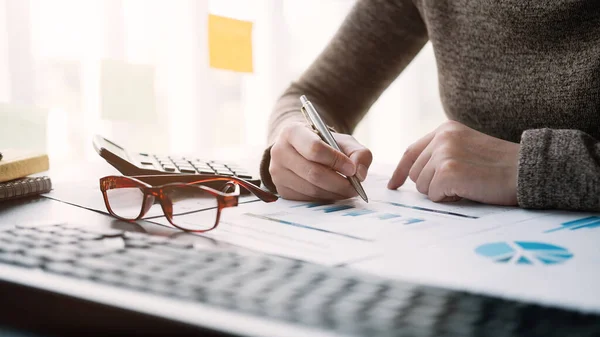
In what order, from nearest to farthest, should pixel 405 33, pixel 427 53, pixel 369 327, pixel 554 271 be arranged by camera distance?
1. pixel 369 327
2. pixel 554 271
3. pixel 405 33
4. pixel 427 53

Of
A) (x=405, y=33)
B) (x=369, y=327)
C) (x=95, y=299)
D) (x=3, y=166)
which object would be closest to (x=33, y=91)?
(x=3, y=166)

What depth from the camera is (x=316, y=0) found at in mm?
2125

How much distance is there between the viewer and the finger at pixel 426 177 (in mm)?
679

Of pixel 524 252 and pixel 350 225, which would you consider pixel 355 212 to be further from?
pixel 524 252

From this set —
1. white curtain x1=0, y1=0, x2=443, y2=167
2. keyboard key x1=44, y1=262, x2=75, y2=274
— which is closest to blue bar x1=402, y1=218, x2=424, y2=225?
keyboard key x1=44, y1=262, x2=75, y2=274

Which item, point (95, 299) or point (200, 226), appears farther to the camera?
point (200, 226)

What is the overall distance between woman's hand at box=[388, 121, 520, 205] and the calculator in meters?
0.23

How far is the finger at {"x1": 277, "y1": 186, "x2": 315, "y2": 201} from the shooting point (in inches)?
27.5

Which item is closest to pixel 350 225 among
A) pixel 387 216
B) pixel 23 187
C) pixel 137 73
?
pixel 387 216

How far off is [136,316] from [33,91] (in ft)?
3.70

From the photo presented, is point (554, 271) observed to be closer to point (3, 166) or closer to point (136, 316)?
point (136, 316)

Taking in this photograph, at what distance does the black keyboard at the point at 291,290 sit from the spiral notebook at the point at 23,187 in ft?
0.89

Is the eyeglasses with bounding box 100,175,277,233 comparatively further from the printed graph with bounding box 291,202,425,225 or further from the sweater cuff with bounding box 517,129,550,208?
the sweater cuff with bounding box 517,129,550,208

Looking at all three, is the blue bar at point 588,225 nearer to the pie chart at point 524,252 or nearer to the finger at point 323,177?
the pie chart at point 524,252
